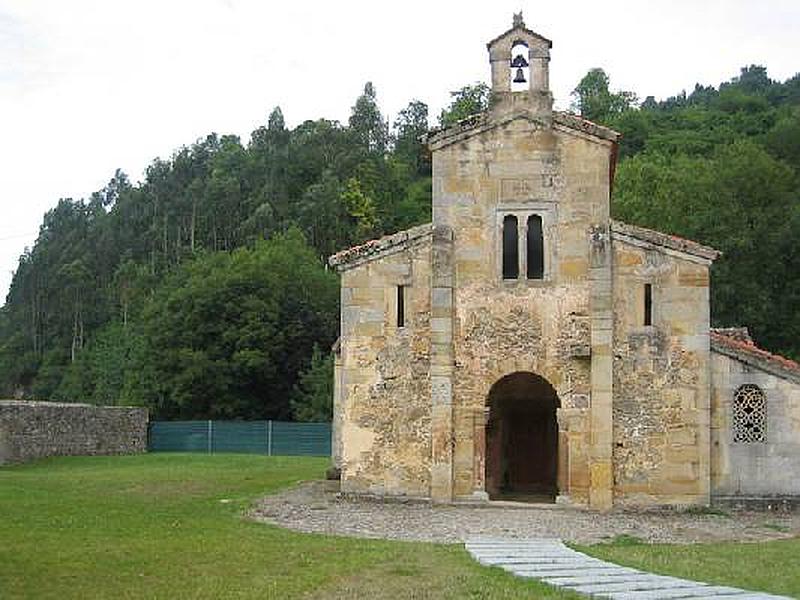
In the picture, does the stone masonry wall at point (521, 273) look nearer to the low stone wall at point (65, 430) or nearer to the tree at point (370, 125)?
the low stone wall at point (65, 430)

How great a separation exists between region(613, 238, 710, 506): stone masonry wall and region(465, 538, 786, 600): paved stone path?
20.0 ft

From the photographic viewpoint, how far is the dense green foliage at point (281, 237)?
2015 inches

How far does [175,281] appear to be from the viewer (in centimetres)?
7812

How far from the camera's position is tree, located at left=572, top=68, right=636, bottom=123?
286ft

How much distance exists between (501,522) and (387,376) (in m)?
4.96

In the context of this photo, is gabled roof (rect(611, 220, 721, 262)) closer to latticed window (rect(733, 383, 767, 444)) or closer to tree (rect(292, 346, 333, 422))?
latticed window (rect(733, 383, 767, 444))

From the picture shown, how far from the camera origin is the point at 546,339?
74.4 ft

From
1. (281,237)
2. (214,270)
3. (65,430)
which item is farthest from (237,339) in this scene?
(281,237)

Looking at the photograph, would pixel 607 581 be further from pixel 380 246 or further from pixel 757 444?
pixel 380 246

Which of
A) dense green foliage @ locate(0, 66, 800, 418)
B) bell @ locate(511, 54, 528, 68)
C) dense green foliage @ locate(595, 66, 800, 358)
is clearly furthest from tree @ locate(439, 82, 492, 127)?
bell @ locate(511, 54, 528, 68)

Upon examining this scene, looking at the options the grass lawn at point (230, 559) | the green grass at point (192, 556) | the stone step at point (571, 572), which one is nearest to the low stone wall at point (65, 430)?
the green grass at point (192, 556)

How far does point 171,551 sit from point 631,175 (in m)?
47.5

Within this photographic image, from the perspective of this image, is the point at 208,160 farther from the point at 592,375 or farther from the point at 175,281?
the point at 592,375

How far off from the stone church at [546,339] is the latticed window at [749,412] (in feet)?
0.10
